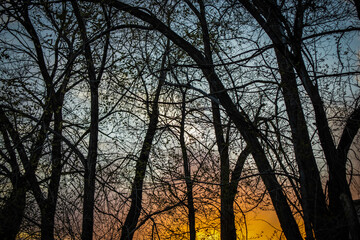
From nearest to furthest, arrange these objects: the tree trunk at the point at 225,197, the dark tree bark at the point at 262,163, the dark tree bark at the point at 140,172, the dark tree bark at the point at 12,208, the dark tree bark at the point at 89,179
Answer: the dark tree bark at the point at 12,208
the dark tree bark at the point at 262,163
the dark tree bark at the point at 89,179
the tree trunk at the point at 225,197
the dark tree bark at the point at 140,172

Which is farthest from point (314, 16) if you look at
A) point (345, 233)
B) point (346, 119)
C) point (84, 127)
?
point (84, 127)

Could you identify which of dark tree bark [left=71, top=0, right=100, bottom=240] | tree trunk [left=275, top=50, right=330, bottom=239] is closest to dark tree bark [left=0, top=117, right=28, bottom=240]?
dark tree bark [left=71, top=0, right=100, bottom=240]

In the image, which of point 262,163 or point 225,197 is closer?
point 262,163

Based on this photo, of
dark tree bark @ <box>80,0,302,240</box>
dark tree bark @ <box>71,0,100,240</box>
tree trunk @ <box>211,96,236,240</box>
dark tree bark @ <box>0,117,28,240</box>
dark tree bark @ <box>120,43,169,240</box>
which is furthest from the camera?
dark tree bark @ <box>120,43,169,240</box>

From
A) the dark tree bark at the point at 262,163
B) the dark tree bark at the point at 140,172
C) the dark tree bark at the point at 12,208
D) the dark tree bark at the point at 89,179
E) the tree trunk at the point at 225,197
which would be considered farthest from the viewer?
the dark tree bark at the point at 140,172

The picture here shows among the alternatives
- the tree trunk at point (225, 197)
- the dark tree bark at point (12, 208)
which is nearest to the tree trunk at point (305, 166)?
the tree trunk at point (225, 197)

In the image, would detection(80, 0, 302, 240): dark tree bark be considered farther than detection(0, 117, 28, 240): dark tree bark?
Yes

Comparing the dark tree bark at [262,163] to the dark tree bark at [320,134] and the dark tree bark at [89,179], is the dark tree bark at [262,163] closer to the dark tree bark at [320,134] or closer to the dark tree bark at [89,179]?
the dark tree bark at [320,134]

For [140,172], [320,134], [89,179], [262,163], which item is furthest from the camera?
[140,172]

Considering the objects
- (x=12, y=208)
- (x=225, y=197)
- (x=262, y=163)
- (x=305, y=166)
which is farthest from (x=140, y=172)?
(x=305, y=166)

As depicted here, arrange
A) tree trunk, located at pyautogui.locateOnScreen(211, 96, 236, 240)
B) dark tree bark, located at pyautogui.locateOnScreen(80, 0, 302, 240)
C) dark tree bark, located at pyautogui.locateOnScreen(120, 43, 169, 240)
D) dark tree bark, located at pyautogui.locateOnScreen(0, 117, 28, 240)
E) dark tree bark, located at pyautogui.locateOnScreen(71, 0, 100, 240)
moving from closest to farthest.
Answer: dark tree bark, located at pyautogui.locateOnScreen(0, 117, 28, 240) < dark tree bark, located at pyautogui.locateOnScreen(80, 0, 302, 240) < dark tree bark, located at pyautogui.locateOnScreen(71, 0, 100, 240) < tree trunk, located at pyautogui.locateOnScreen(211, 96, 236, 240) < dark tree bark, located at pyautogui.locateOnScreen(120, 43, 169, 240)

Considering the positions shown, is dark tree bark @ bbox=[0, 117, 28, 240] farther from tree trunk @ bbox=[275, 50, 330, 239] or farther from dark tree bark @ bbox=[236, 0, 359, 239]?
dark tree bark @ bbox=[236, 0, 359, 239]

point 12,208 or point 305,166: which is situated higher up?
point 305,166

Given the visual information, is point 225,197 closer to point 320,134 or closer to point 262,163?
point 262,163
